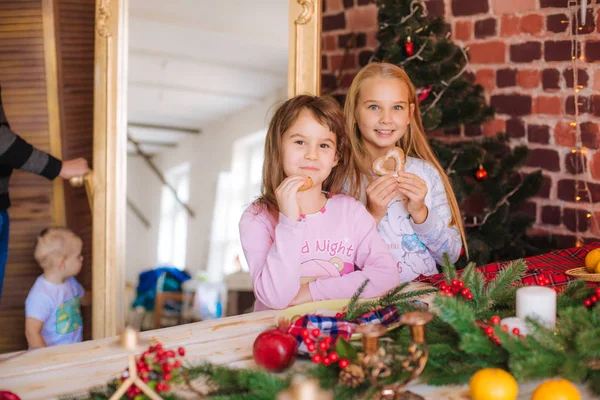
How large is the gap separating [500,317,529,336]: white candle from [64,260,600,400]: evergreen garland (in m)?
0.05

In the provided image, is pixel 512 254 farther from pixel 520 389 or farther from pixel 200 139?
pixel 520 389

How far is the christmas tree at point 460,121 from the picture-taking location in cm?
282

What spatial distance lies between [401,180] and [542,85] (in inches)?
48.4

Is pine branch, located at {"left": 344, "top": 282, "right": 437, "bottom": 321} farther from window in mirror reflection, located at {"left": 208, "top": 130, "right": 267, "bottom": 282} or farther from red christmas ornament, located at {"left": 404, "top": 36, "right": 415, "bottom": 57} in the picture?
red christmas ornament, located at {"left": 404, "top": 36, "right": 415, "bottom": 57}

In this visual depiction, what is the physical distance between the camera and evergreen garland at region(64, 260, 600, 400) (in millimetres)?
1059

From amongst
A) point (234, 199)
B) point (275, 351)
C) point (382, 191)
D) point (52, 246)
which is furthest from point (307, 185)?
point (52, 246)

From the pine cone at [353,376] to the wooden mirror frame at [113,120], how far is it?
1843 millimetres

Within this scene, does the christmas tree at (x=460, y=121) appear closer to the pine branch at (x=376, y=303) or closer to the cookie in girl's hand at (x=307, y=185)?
the cookie in girl's hand at (x=307, y=185)

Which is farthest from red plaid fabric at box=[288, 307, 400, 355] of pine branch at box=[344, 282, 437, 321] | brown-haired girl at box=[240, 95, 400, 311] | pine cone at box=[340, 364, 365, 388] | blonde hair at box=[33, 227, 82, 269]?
blonde hair at box=[33, 227, 82, 269]

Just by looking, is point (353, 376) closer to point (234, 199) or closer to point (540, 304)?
point (540, 304)

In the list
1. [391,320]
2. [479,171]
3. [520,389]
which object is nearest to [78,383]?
[391,320]

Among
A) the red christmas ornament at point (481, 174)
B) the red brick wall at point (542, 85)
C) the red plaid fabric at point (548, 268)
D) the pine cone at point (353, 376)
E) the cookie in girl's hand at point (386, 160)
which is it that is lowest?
the pine cone at point (353, 376)

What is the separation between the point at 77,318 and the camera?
2830 millimetres

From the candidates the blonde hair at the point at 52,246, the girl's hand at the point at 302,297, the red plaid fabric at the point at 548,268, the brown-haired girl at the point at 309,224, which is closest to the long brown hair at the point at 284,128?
the brown-haired girl at the point at 309,224
